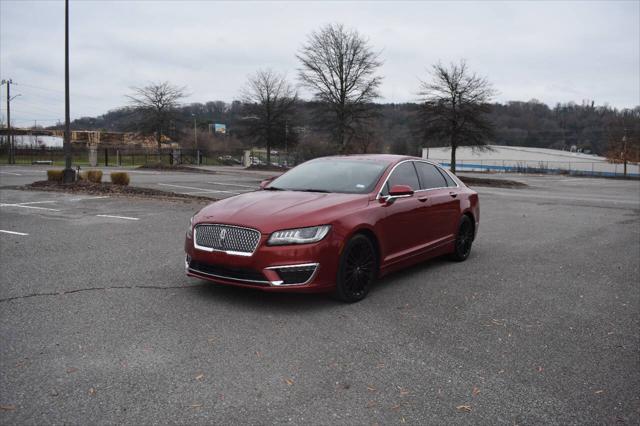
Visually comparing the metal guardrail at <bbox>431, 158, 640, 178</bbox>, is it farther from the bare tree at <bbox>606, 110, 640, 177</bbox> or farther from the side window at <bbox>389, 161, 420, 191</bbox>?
the side window at <bbox>389, 161, 420, 191</bbox>

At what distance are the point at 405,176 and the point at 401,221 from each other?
0.78 meters

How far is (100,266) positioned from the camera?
6.93m

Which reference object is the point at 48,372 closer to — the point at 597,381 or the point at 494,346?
the point at 494,346

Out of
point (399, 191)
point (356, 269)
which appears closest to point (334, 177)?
point (399, 191)

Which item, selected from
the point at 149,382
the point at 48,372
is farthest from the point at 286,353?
the point at 48,372

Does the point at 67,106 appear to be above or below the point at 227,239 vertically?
above

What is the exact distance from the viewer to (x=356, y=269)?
5648 mm

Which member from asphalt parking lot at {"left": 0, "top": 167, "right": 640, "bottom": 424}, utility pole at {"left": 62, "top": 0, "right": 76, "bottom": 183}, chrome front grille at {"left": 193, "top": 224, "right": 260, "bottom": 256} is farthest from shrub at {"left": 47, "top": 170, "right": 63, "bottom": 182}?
chrome front grille at {"left": 193, "top": 224, "right": 260, "bottom": 256}

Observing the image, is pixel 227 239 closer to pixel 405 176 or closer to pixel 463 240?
pixel 405 176

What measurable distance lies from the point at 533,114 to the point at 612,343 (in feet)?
396

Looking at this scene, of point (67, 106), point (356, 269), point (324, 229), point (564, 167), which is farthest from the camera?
point (564, 167)

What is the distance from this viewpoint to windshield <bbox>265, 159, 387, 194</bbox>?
6316 mm

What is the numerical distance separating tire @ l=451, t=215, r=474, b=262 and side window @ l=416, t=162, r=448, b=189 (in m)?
0.69

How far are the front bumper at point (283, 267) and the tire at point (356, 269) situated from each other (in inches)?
5.2
